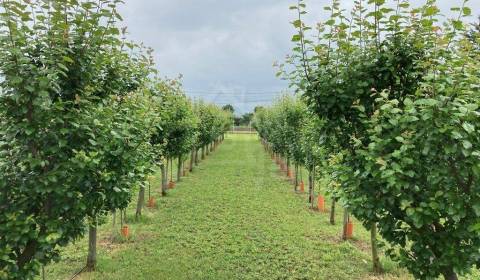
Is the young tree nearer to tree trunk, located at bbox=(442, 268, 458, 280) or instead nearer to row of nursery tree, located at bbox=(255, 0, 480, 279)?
row of nursery tree, located at bbox=(255, 0, 480, 279)

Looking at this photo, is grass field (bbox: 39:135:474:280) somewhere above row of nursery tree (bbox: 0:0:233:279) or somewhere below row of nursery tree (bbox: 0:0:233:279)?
below

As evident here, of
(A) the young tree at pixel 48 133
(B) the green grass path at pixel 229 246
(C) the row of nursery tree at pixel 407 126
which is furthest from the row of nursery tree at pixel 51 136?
(B) the green grass path at pixel 229 246

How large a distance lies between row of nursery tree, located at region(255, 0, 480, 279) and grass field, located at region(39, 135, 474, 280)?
3098 mm

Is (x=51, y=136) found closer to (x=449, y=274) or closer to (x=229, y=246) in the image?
(x=449, y=274)

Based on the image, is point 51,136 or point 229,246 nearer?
point 51,136

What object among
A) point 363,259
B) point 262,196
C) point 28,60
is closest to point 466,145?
point 28,60

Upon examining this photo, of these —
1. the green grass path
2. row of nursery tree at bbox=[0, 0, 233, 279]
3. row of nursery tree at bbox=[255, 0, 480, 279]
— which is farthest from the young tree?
the green grass path

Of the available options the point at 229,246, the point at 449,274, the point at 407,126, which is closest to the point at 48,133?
the point at 407,126

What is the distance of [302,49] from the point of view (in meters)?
3.81

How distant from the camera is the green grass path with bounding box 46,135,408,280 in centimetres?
623

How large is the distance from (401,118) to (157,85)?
7454 millimetres

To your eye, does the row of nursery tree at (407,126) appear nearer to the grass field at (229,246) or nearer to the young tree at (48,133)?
the young tree at (48,133)

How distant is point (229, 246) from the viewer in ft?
24.7

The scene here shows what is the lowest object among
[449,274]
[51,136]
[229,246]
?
[229,246]
